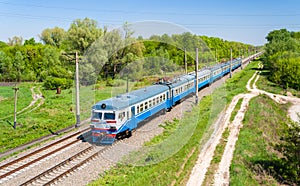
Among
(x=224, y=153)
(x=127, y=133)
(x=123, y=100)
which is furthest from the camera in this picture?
(x=127, y=133)

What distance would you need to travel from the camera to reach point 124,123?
15.8 metres

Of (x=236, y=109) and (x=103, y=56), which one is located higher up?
(x=103, y=56)

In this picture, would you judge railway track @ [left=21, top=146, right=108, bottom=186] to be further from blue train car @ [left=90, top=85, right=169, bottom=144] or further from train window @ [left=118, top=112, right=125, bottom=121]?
train window @ [left=118, top=112, right=125, bottom=121]

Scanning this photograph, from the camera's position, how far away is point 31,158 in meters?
A: 14.5

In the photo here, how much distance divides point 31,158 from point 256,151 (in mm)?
11884

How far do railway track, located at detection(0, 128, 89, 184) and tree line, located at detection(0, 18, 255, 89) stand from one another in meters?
6.68

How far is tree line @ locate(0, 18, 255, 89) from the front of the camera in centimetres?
2688

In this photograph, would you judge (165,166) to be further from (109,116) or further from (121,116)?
(109,116)

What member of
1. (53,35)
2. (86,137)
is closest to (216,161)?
(86,137)

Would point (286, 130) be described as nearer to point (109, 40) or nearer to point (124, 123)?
point (124, 123)

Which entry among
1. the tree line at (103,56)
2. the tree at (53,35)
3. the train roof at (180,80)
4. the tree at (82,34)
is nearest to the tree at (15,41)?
the tree at (53,35)

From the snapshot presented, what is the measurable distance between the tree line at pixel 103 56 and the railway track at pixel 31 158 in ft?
21.9

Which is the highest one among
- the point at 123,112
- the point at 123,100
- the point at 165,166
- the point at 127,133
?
the point at 123,100

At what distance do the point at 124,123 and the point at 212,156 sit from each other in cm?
499
